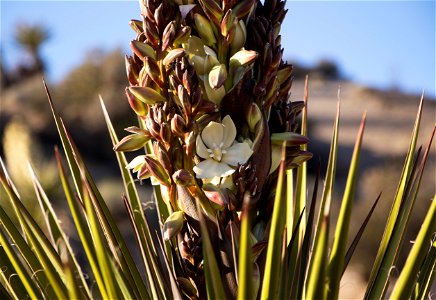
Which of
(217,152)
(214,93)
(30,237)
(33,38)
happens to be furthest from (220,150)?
(33,38)

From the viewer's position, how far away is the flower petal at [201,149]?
1.09 meters

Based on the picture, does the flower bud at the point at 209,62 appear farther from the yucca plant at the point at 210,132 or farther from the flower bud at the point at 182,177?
the flower bud at the point at 182,177

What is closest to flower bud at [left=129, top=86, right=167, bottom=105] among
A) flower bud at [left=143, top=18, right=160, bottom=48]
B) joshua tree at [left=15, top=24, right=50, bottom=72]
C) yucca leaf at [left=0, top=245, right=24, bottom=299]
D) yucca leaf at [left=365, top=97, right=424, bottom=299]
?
flower bud at [left=143, top=18, right=160, bottom=48]

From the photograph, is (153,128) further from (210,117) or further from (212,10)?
(212,10)

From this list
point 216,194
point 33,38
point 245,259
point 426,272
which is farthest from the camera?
point 33,38

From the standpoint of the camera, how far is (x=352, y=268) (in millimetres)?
8484

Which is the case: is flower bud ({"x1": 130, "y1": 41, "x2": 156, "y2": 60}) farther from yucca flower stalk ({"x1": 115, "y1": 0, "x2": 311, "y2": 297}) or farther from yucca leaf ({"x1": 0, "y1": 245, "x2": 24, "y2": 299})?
yucca leaf ({"x1": 0, "y1": 245, "x2": 24, "y2": 299})

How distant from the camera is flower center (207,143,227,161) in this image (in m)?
1.07

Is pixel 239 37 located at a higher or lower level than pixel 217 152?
higher

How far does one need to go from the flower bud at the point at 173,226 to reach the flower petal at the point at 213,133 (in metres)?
0.15

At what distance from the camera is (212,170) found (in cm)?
107

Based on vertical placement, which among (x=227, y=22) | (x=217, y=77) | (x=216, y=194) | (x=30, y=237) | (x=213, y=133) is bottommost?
(x=30, y=237)

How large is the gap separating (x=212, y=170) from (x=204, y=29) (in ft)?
0.89

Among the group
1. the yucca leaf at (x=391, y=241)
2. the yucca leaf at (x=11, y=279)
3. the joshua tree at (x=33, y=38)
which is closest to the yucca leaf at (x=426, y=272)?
the yucca leaf at (x=391, y=241)
